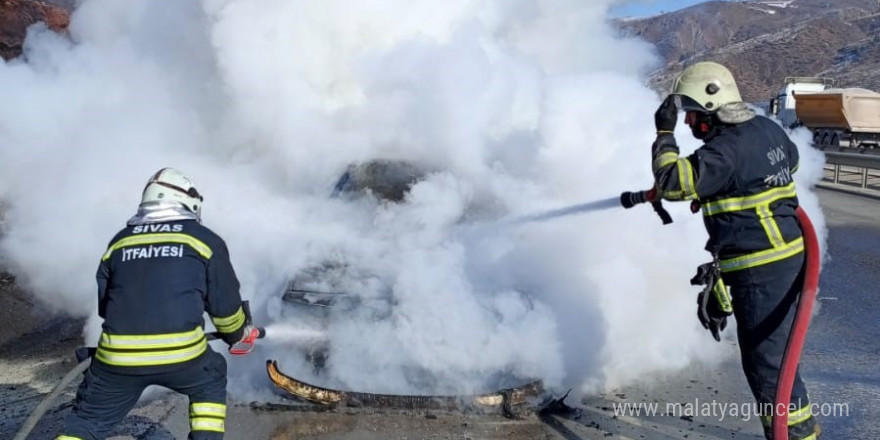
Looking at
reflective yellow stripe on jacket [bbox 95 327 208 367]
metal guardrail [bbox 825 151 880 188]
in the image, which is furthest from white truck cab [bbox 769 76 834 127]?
reflective yellow stripe on jacket [bbox 95 327 208 367]

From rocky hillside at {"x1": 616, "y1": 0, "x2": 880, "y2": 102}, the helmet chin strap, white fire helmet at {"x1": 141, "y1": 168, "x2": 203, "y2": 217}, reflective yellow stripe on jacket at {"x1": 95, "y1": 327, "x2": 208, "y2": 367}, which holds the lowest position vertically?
reflective yellow stripe on jacket at {"x1": 95, "y1": 327, "x2": 208, "y2": 367}

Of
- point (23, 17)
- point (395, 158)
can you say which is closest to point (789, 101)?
point (395, 158)

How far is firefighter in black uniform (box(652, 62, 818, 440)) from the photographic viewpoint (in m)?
2.86

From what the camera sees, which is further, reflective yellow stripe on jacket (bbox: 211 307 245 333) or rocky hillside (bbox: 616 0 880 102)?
rocky hillside (bbox: 616 0 880 102)

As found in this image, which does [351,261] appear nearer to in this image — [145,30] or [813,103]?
[145,30]

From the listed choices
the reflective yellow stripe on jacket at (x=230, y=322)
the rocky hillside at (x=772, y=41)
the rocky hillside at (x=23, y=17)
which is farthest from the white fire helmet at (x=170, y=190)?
the rocky hillside at (x=772, y=41)

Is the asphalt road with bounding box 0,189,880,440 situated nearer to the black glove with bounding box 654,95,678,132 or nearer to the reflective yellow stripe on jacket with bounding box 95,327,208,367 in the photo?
the reflective yellow stripe on jacket with bounding box 95,327,208,367

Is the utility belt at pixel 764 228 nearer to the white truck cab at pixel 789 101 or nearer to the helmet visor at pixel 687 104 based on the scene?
the helmet visor at pixel 687 104

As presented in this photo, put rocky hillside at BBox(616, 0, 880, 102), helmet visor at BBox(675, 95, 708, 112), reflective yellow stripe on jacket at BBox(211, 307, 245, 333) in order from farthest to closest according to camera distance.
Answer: rocky hillside at BBox(616, 0, 880, 102)
helmet visor at BBox(675, 95, 708, 112)
reflective yellow stripe on jacket at BBox(211, 307, 245, 333)

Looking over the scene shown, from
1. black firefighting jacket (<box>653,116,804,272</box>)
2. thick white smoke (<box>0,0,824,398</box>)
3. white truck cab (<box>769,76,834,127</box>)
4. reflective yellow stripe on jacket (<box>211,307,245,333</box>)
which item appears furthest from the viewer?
white truck cab (<box>769,76,834,127</box>)

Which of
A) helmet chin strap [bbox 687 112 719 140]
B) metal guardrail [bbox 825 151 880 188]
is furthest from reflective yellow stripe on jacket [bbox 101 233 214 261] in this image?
metal guardrail [bbox 825 151 880 188]

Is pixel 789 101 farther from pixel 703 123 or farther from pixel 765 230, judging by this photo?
pixel 765 230

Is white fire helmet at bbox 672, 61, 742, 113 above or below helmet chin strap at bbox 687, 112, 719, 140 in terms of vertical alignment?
above

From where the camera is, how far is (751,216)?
2.91 metres
